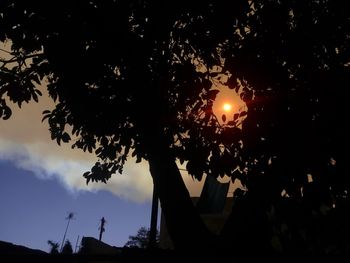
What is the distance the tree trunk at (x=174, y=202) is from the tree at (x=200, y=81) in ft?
0.05

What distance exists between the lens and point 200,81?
23.6 feet

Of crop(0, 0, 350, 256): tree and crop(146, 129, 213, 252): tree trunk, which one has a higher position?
crop(0, 0, 350, 256): tree

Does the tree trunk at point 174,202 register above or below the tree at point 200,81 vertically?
below

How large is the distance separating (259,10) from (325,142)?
116 inches

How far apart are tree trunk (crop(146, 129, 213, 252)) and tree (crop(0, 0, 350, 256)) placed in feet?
0.05

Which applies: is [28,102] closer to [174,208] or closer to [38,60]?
[38,60]

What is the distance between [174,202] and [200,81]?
→ 274 centimetres

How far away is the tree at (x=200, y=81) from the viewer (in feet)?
17.3

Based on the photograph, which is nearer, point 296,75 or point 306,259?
point 306,259

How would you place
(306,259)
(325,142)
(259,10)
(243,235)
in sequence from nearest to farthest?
(243,235) < (325,142) < (306,259) < (259,10)

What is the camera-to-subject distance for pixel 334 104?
536cm

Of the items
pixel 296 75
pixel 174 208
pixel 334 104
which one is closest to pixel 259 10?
pixel 296 75

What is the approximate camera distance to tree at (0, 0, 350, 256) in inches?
207

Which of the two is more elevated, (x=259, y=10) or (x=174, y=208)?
(x=259, y=10)
